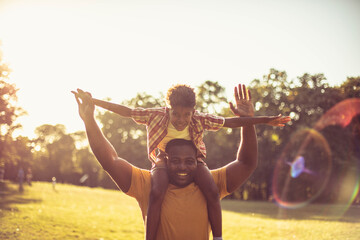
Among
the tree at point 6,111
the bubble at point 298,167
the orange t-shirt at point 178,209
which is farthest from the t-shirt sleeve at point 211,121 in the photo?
the bubble at point 298,167

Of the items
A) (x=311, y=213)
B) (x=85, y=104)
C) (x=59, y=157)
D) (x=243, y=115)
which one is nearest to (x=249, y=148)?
(x=243, y=115)

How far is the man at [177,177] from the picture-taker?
2645 mm

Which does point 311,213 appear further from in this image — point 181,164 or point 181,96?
point 181,164

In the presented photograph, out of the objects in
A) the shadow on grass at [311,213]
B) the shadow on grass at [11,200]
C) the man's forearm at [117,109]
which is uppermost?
the man's forearm at [117,109]

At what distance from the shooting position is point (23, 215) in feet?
35.2

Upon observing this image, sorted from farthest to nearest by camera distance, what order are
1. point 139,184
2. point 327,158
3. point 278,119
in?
point 327,158 < point 278,119 < point 139,184

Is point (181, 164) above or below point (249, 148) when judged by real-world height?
below

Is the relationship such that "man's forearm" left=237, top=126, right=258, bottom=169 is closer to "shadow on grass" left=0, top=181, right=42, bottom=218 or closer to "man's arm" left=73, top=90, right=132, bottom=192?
"man's arm" left=73, top=90, right=132, bottom=192

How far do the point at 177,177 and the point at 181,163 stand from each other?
0.44ft

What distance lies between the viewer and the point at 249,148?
10.3ft

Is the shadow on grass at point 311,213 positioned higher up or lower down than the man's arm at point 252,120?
lower down

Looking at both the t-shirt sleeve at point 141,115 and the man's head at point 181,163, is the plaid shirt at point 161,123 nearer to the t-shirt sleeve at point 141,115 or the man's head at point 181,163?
the t-shirt sleeve at point 141,115

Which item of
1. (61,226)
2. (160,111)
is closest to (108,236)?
(61,226)

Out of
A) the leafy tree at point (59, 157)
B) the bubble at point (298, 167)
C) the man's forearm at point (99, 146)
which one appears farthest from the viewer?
the leafy tree at point (59, 157)
